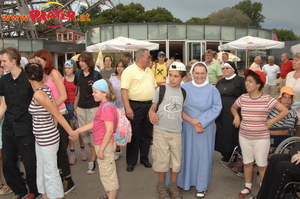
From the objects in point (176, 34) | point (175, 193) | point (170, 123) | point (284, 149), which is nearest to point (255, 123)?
point (284, 149)

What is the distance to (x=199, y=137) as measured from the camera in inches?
149

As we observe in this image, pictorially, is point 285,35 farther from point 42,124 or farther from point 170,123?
point 42,124

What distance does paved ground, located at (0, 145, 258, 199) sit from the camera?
3973 mm

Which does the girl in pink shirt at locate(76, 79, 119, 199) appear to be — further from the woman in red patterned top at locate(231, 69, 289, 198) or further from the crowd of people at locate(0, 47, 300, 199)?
the woman in red patterned top at locate(231, 69, 289, 198)

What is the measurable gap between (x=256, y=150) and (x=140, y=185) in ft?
A: 6.17

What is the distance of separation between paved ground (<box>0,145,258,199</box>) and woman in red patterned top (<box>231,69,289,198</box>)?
0.38m

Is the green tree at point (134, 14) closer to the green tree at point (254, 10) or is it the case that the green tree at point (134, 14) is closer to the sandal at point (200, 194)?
the green tree at point (254, 10)

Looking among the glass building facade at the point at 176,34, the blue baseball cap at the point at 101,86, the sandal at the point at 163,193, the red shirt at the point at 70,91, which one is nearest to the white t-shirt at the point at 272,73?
the red shirt at the point at 70,91

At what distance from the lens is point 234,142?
179 inches

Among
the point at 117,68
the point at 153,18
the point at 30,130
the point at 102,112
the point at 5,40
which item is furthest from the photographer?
the point at 153,18

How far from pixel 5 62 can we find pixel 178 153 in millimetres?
2579

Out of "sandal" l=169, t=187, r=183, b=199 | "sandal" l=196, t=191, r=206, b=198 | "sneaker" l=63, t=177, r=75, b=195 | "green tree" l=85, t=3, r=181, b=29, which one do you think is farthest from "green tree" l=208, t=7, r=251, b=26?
"sneaker" l=63, t=177, r=75, b=195

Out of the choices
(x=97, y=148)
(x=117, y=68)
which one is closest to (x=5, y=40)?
(x=117, y=68)

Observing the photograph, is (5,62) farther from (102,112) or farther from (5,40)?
(5,40)
